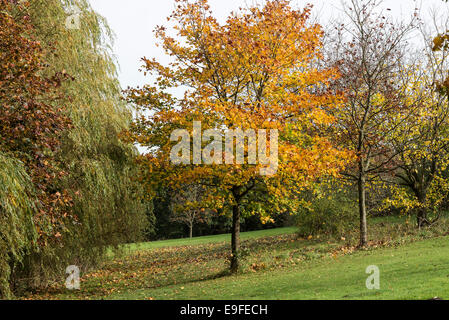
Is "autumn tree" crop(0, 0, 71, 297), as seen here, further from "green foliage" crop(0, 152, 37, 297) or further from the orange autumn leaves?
the orange autumn leaves

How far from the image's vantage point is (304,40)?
42.6ft

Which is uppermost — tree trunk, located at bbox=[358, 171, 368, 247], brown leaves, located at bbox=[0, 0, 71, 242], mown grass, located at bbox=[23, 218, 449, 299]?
brown leaves, located at bbox=[0, 0, 71, 242]

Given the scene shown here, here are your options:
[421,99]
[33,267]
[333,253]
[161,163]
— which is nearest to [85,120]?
[161,163]

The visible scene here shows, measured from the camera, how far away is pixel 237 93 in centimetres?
1330

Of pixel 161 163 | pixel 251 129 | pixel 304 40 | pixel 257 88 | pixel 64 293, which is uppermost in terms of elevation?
pixel 304 40

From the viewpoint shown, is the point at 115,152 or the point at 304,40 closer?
the point at 304,40

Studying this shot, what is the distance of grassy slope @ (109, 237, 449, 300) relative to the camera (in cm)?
773

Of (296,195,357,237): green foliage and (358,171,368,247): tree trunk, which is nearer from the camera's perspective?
(358,171,368,247): tree trunk

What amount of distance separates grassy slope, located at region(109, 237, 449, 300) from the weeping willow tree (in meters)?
2.37

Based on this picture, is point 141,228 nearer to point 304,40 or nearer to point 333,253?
point 333,253

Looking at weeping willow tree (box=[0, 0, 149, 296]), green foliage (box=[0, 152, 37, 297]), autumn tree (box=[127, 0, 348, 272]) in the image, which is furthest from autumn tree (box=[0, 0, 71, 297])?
autumn tree (box=[127, 0, 348, 272])

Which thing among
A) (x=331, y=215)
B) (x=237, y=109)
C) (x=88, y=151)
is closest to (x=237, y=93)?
(x=237, y=109)
